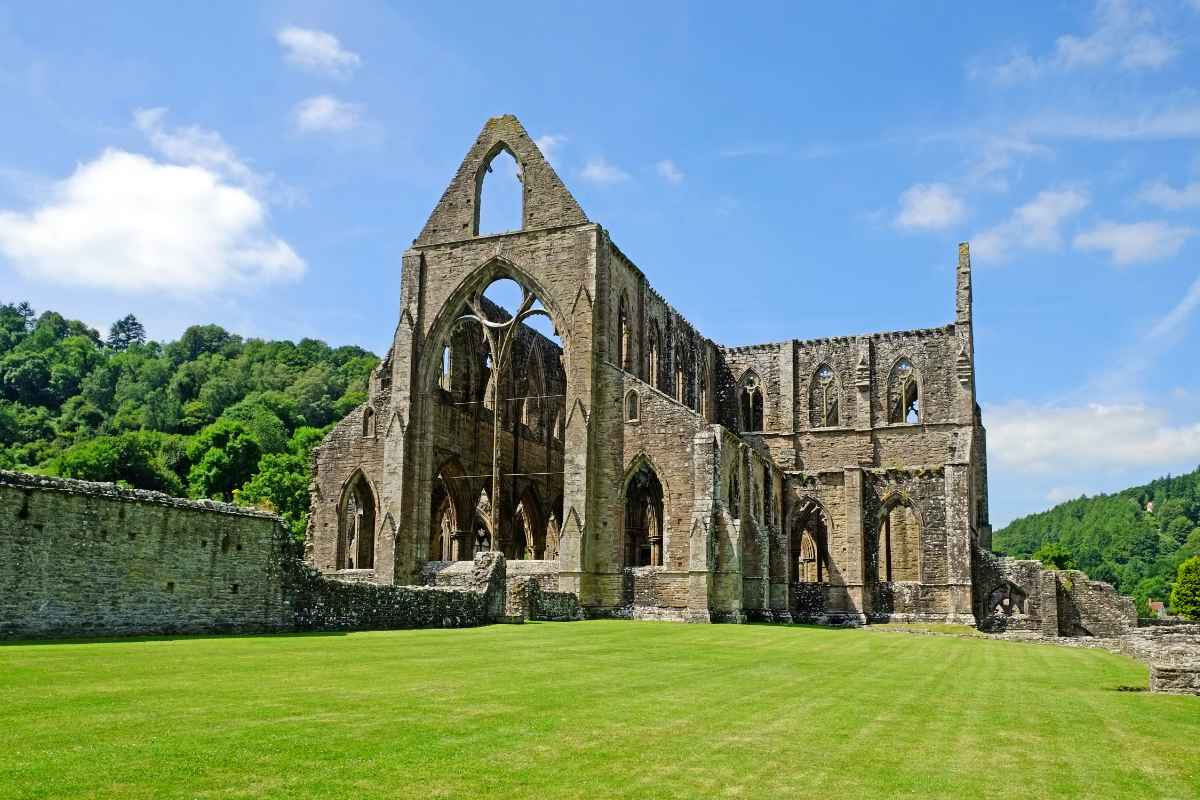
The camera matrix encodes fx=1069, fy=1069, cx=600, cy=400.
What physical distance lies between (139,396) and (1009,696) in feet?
341

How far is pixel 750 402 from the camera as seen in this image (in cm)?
5194

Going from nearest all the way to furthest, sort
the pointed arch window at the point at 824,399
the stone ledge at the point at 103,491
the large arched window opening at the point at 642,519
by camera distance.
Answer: the stone ledge at the point at 103,491
the large arched window opening at the point at 642,519
the pointed arch window at the point at 824,399

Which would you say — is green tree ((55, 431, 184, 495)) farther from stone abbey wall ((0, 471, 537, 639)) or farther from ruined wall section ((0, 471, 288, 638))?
ruined wall section ((0, 471, 288, 638))

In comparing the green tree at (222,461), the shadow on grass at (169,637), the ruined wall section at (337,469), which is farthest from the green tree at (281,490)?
the shadow on grass at (169,637)

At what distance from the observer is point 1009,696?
13.2 meters

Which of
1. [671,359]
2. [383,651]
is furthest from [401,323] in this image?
[383,651]

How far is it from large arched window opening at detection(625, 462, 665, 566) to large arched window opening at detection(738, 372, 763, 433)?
7.61 metres

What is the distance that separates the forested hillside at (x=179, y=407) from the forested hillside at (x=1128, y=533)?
68.4m

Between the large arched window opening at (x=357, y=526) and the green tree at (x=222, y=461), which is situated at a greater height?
the green tree at (x=222, y=461)

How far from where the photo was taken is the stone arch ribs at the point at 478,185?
35.8 metres

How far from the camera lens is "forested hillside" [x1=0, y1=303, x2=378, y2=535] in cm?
7506

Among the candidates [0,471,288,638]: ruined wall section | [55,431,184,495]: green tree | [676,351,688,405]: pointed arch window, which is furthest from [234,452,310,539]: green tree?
[0,471,288,638]: ruined wall section

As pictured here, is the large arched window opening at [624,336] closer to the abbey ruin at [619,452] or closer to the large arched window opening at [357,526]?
the abbey ruin at [619,452]

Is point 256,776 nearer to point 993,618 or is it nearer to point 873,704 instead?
point 873,704
